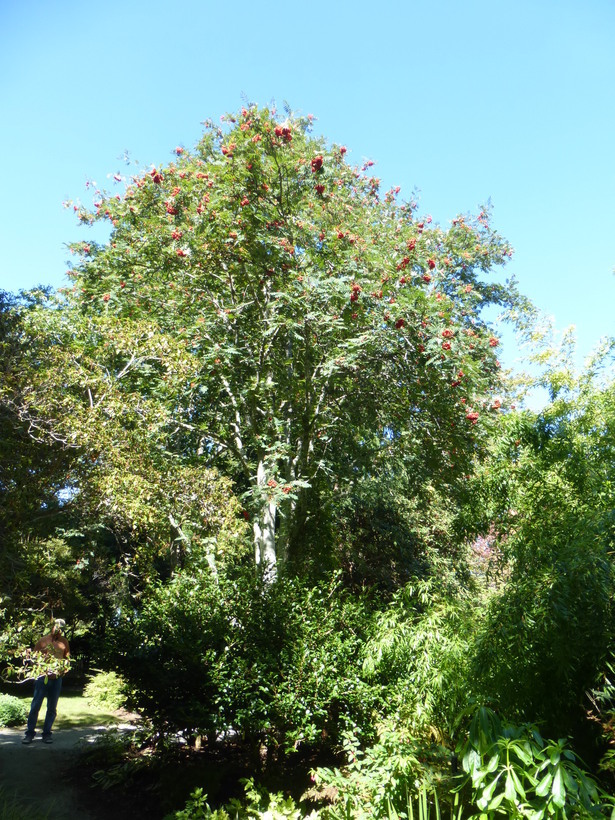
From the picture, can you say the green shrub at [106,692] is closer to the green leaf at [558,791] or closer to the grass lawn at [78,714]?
the grass lawn at [78,714]

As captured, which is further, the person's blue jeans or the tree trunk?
the tree trunk

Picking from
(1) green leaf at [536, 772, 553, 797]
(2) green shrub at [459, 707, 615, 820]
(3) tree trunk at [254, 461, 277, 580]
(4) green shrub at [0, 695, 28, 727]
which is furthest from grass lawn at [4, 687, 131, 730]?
(1) green leaf at [536, 772, 553, 797]

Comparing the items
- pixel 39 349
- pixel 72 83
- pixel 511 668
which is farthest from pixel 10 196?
pixel 511 668

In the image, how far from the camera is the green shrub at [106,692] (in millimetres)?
7902

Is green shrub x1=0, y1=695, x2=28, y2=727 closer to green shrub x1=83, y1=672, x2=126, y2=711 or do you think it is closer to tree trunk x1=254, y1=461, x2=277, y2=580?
green shrub x1=83, y1=672, x2=126, y2=711

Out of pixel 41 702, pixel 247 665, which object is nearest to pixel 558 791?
pixel 247 665

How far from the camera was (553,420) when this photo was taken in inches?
196

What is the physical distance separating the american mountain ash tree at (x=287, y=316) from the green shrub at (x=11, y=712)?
4361 millimetres

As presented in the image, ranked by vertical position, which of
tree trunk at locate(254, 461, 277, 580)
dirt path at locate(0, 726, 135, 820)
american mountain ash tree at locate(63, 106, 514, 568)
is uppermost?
american mountain ash tree at locate(63, 106, 514, 568)

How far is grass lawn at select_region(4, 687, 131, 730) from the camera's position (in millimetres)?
7616

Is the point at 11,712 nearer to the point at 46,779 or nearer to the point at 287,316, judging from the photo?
the point at 46,779

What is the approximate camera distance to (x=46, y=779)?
490 centimetres

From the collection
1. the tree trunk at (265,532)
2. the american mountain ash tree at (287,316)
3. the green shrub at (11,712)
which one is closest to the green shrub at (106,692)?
the green shrub at (11,712)

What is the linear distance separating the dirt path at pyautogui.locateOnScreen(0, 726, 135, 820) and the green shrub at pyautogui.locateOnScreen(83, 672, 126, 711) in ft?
4.94
